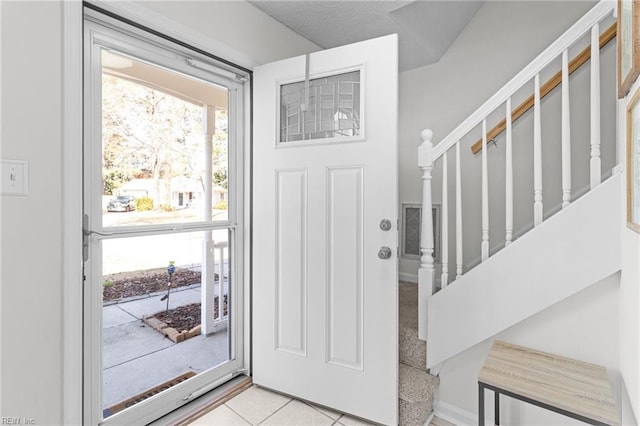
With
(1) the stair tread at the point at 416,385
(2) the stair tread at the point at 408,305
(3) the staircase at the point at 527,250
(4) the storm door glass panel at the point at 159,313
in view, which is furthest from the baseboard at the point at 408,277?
(4) the storm door glass panel at the point at 159,313

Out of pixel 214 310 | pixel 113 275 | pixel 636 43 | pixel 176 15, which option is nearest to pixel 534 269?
pixel 636 43

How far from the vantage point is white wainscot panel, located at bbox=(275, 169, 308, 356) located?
189 centimetres

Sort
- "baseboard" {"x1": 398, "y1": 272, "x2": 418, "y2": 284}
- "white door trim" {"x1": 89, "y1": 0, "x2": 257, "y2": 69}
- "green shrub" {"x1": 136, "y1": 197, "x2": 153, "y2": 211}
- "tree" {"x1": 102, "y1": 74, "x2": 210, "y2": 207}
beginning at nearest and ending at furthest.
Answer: "white door trim" {"x1": 89, "y1": 0, "x2": 257, "y2": 69}
"tree" {"x1": 102, "y1": 74, "x2": 210, "y2": 207}
"green shrub" {"x1": 136, "y1": 197, "x2": 153, "y2": 211}
"baseboard" {"x1": 398, "y1": 272, "x2": 418, "y2": 284}

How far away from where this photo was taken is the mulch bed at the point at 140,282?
5.13ft

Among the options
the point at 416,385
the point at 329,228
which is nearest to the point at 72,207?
the point at 329,228

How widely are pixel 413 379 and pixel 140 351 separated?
1.47 m

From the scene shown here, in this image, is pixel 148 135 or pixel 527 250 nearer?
pixel 527 250

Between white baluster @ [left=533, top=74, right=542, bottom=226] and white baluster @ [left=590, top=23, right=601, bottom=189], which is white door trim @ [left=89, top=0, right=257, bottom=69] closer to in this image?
white baluster @ [left=533, top=74, right=542, bottom=226]

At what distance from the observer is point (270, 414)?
1.76m

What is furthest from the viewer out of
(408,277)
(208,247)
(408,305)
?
(408,277)

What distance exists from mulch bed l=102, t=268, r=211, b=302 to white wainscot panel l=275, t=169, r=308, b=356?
1.80 ft

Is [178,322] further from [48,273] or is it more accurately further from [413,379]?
[413,379]

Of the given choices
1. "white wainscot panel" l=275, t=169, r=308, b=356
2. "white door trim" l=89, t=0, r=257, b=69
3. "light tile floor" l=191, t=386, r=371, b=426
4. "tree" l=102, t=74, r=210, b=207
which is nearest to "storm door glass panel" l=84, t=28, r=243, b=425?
"tree" l=102, t=74, r=210, b=207

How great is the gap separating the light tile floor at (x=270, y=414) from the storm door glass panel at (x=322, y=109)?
4.93 feet
